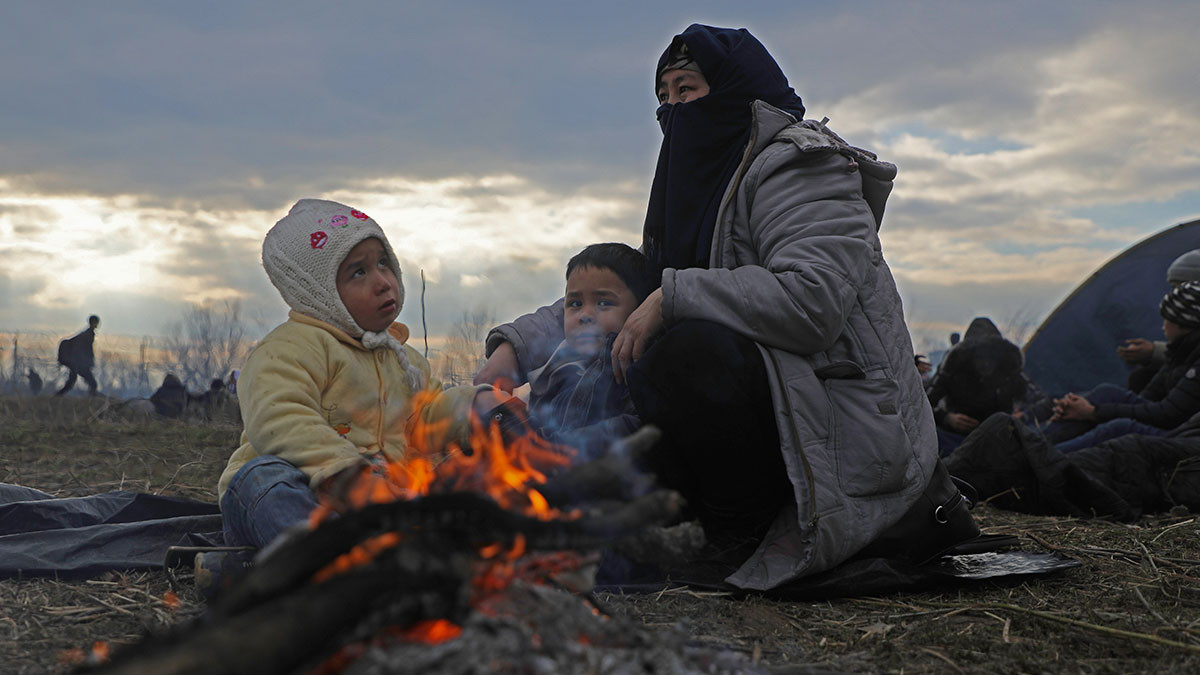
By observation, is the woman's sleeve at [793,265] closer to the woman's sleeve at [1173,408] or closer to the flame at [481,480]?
the flame at [481,480]

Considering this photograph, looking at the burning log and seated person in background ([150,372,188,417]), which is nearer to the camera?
the burning log

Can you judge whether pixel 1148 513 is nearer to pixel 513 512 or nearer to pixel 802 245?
pixel 802 245

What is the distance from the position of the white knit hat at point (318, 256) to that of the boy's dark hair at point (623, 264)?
865 mm

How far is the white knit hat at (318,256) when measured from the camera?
3.22 meters

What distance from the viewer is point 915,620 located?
112 inches

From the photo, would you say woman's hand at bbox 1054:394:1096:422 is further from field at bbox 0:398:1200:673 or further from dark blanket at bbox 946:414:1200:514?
field at bbox 0:398:1200:673

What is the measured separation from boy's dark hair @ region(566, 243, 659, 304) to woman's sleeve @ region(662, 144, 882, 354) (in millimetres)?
666

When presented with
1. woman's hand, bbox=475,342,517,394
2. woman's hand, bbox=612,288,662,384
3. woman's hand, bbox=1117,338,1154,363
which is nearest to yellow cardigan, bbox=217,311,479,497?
woman's hand, bbox=475,342,517,394

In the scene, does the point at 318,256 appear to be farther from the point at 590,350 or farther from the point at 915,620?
the point at 915,620

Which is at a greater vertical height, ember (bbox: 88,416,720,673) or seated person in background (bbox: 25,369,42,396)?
seated person in background (bbox: 25,369,42,396)

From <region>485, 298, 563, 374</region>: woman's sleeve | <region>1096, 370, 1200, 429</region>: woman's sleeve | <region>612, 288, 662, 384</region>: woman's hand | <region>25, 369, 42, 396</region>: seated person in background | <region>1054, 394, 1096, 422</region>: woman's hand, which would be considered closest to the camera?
<region>612, 288, 662, 384</region>: woman's hand

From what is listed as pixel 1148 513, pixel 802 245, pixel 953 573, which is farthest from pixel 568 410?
pixel 1148 513

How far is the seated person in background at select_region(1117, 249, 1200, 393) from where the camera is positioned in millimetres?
7520

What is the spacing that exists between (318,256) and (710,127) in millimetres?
1603
